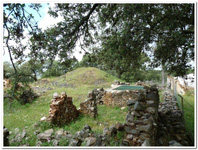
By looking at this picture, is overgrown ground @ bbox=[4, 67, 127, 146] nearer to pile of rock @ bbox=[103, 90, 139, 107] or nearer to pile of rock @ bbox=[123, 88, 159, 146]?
pile of rock @ bbox=[103, 90, 139, 107]

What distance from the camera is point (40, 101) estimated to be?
1088 cm

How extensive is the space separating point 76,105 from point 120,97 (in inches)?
133

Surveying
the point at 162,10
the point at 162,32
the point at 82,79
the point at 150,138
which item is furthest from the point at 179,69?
the point at 82,79

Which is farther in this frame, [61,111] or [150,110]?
[61,111]

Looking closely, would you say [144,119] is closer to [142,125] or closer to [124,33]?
[142,125]

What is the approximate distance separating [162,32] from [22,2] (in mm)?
4136

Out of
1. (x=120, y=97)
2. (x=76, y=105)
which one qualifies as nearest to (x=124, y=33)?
(x=120, y=97)

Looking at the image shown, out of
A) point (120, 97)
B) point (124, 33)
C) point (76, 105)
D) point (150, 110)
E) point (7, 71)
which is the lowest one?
point (76, 105)

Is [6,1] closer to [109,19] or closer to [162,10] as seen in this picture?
[109,19]

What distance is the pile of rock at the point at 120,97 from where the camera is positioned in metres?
8.23

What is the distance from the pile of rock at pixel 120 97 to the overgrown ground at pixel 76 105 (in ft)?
1.49

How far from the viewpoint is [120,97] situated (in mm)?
8383

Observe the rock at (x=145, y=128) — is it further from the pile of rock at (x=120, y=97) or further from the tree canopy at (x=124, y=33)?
the pile of rock at (x=120, y=97)

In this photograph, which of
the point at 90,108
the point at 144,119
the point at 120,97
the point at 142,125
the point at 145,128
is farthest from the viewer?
the point at 120,97
